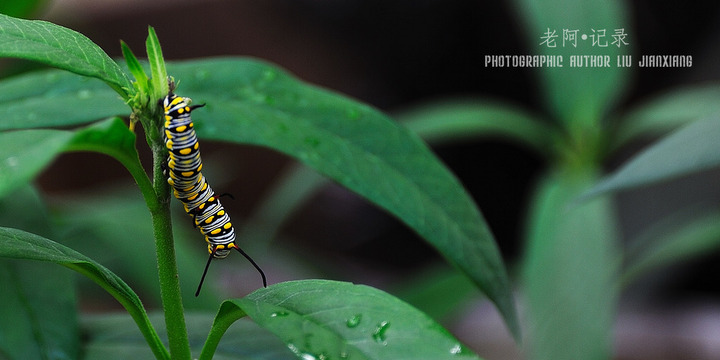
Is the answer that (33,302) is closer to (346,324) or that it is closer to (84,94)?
(84,94)

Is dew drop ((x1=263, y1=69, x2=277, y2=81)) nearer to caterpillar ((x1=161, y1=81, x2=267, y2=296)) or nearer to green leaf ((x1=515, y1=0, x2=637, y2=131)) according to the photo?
caterpillar ((x1=161, y1=81, x2=267, y2=296))

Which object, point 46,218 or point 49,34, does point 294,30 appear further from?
point 49,34

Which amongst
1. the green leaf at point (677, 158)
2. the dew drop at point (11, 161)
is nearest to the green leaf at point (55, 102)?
the dew drop at point (11, 161)

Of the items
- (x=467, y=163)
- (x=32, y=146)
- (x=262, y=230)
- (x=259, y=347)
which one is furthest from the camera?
(x=467, y=163)

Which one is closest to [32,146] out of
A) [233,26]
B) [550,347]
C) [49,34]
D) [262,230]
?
[49,34]

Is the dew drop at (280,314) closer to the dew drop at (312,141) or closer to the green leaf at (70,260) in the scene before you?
the green leaf at (70,260)

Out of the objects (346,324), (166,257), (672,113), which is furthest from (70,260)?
(672,113)
